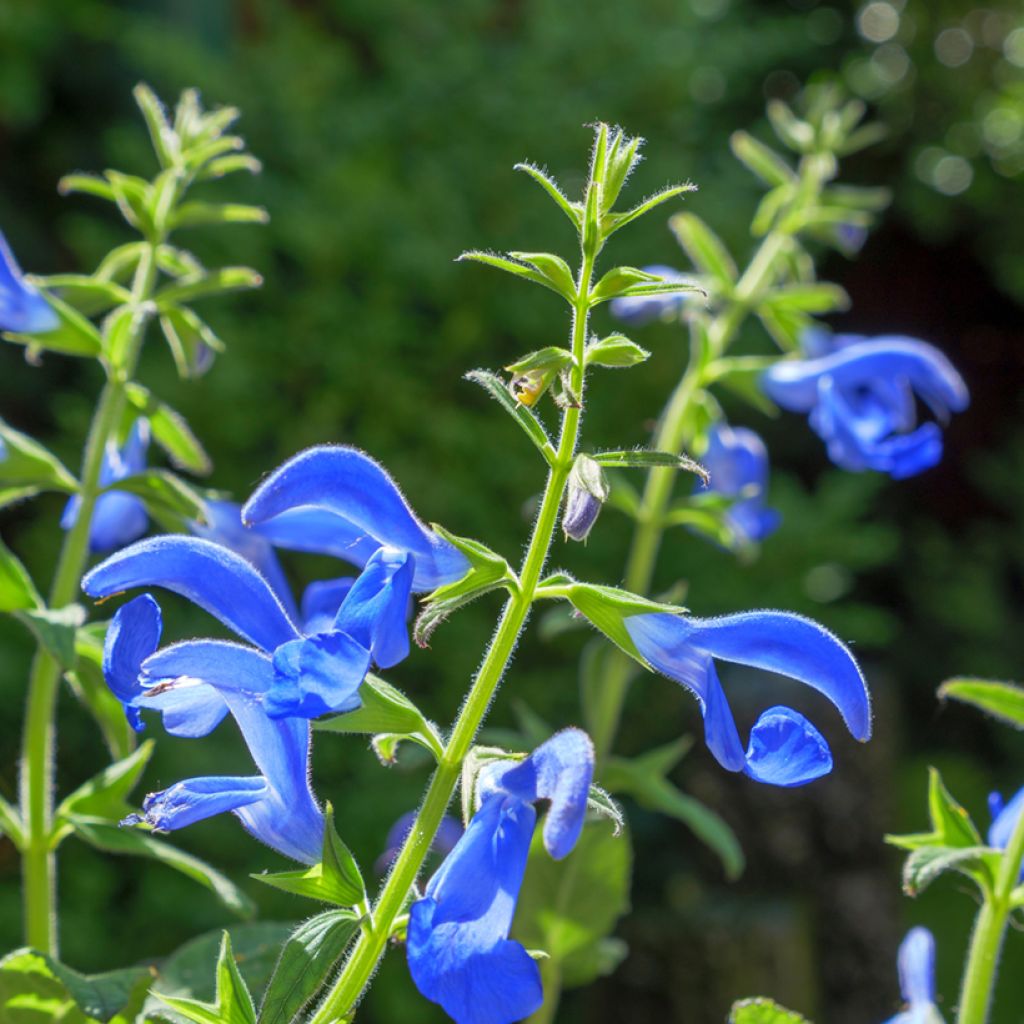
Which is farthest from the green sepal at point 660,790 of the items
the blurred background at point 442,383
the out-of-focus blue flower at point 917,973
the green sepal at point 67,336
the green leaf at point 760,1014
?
the blurred background at point 442,383

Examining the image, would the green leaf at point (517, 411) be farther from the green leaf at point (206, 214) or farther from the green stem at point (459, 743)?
the green leaf at point (206, 214)

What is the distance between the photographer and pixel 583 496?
0.46 metres

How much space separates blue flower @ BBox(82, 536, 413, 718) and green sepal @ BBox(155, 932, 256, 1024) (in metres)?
0.09

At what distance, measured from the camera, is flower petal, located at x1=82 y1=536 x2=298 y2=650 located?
0.49m

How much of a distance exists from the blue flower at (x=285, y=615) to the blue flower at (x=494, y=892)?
0.19ft

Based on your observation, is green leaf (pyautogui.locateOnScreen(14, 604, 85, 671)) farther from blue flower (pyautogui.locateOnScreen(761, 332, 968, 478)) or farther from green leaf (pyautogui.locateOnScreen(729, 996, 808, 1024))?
blue flower (pyautogui.locateOnScreen(761, 332, 968, 478))

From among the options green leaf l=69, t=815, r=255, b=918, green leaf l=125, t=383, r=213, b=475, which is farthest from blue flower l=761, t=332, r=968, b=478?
green leaf l=69, t=815, r=255, b=918

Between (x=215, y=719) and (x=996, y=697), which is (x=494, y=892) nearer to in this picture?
(x=215, y=719)

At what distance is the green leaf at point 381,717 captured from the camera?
453 millimetres

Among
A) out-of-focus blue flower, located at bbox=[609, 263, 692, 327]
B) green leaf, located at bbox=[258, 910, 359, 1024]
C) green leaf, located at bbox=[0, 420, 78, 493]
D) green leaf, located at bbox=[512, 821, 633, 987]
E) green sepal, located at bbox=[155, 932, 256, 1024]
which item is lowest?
green leaf, located at bbox=[512, 821, 633, 987]

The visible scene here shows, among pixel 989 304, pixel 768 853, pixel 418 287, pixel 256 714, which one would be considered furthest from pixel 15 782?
pixel 989 304

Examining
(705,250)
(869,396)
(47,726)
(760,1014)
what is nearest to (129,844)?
(47,726)

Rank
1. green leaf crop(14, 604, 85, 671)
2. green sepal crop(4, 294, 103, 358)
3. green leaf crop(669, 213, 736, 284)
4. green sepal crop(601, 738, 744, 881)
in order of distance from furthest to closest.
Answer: green leaf crop(669, 213, 736, 284), green sepal crop(601, 738, 744, 881), green sepal crop(4, 294, 103, 358), green leaf crop(14, 604, 85, 671)

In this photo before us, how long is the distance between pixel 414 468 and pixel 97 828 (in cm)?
179
